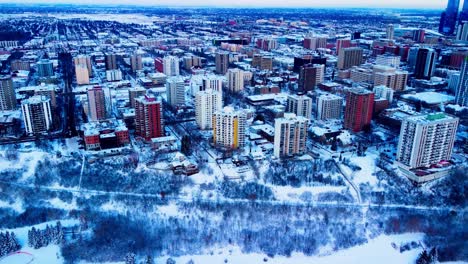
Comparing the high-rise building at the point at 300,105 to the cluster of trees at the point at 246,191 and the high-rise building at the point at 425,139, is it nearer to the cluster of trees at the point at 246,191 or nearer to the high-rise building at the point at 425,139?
the high-rise building at the point at 425,139

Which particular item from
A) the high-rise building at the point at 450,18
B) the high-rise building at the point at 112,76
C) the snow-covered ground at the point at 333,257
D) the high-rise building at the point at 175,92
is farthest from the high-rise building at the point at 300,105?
the high-rise building at the point at 450,18

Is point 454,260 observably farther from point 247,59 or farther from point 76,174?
point 247,59

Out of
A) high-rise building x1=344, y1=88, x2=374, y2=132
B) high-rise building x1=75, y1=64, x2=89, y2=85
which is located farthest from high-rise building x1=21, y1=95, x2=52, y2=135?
high-rise building x1=344, y1=88, x2=374, y2=132

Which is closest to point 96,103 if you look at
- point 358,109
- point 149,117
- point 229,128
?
point 149,117

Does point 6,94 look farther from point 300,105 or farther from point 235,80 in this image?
point 300,105

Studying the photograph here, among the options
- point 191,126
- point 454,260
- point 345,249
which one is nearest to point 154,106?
point 191,126

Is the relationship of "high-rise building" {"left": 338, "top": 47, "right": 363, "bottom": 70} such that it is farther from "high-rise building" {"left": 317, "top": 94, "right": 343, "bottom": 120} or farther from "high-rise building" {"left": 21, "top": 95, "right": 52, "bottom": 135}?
"high-rise building" {"left": 21, "top": 95, "right": 52, "bottom": 135}
